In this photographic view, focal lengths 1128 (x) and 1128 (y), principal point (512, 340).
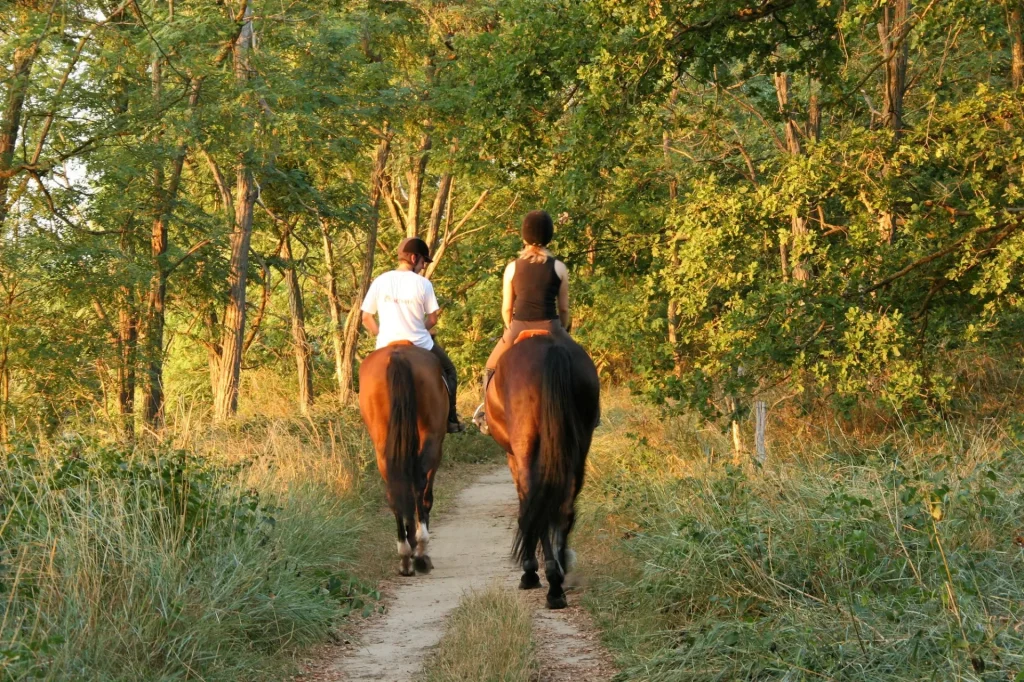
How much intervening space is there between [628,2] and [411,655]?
7185 millimetres

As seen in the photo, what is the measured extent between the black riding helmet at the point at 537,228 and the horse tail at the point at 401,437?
1.71m

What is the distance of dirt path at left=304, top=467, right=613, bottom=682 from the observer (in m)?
6.46

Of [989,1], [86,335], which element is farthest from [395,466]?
[86,335]

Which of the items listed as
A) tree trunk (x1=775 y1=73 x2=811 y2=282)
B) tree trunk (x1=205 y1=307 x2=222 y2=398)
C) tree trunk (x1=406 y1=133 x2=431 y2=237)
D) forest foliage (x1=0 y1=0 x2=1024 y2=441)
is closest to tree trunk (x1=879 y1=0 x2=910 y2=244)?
forest foliage (x1=0 y1=0 x2=1024 y2=441)

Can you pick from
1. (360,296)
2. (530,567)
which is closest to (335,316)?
(360,296)

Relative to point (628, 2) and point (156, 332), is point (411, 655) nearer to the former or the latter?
point (628, 2)

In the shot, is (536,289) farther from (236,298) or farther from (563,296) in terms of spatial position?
(236,298)

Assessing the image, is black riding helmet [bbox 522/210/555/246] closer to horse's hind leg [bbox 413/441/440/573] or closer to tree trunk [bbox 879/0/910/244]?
horse's hind leg [bbox 413/441/440/573]

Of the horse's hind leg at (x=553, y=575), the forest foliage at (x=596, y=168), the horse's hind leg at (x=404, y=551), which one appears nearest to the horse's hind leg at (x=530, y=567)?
the horse's hind leg at (x=553, y=575)

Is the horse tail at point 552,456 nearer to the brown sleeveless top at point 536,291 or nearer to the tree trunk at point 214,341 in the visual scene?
the brown sleeveless top at point 536,291

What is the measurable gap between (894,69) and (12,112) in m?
11.1

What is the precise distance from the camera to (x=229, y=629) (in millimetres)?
6379

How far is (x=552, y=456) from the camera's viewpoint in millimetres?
8031

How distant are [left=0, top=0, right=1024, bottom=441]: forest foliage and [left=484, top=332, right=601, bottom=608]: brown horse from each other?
10.5ft
